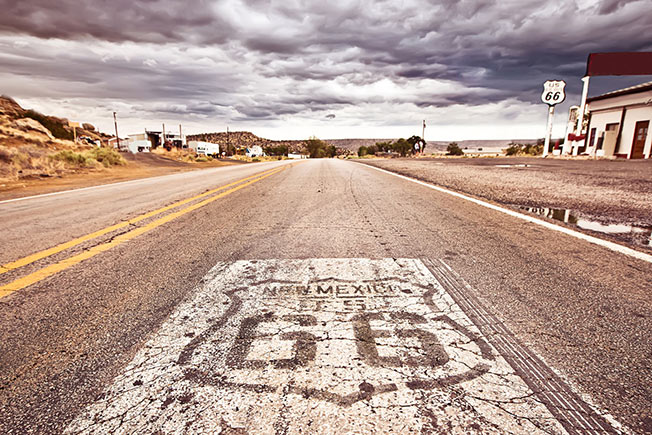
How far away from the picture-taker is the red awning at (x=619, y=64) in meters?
27.8

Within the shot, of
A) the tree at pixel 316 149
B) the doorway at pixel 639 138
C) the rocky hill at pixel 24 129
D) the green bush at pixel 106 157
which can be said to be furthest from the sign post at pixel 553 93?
the tree at pixel 316 149

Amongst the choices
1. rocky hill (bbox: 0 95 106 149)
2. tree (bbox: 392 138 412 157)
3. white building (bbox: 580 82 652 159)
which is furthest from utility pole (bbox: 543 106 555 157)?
tree (bbox: 392 138 412 157)

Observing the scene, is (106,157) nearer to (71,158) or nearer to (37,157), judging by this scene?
(71,158)

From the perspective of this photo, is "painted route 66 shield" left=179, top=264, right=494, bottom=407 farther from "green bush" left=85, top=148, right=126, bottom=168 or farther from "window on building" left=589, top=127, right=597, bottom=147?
"window on building" left=589, top=127, right=597, bottom=147

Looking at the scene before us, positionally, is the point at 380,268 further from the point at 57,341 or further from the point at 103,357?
the point at 57,341

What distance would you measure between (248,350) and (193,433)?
0.41 metres

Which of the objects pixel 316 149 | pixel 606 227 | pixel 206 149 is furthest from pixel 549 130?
pixel 316 149

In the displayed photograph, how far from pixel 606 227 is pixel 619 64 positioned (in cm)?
3528

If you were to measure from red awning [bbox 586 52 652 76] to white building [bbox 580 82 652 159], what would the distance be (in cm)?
214

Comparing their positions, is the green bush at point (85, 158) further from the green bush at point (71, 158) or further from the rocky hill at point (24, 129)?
the rocky hill at point (24, 129)

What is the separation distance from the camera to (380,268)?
7.68ft

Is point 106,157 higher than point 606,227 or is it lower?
higher

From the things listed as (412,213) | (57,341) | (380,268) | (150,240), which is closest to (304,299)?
(380,268)

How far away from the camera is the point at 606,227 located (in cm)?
388
